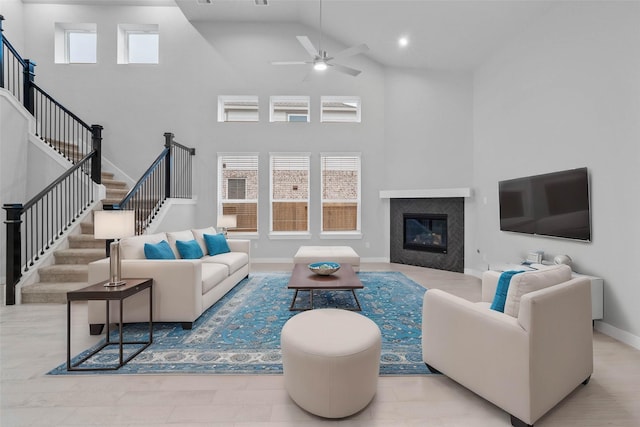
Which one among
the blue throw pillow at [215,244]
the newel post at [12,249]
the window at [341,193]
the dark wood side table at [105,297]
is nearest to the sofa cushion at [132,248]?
the dark wood side table at [105,297]

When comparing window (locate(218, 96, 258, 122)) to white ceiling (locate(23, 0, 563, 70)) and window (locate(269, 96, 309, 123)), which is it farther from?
white ceiling (locate(23, 0, 563, 70))

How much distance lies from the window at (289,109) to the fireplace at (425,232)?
3.26 meters

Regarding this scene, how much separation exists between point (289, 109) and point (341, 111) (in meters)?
1.21

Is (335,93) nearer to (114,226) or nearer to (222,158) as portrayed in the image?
(222,158)

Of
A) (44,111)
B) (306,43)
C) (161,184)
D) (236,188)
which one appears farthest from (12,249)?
(306,43)

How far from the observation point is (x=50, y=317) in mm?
3217

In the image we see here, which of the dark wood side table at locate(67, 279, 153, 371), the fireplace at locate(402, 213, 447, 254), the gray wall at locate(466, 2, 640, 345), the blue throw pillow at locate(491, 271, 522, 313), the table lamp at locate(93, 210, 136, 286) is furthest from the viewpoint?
the fireplace at locate(402, 213, 447, 254)

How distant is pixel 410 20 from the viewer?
4879 mm

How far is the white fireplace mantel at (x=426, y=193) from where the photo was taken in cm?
544

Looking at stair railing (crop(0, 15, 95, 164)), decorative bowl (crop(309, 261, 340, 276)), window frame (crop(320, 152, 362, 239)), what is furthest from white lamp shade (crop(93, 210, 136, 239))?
window frame (crop(320, 152, 362, 239))

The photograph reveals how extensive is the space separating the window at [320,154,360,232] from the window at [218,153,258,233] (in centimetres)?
159

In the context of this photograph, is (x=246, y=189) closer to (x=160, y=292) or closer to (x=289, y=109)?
(x=289, y=109)

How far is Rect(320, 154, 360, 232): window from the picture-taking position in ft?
21.4

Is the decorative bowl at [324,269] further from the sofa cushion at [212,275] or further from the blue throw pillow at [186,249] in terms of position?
the blue throw pillow at [186,249]
